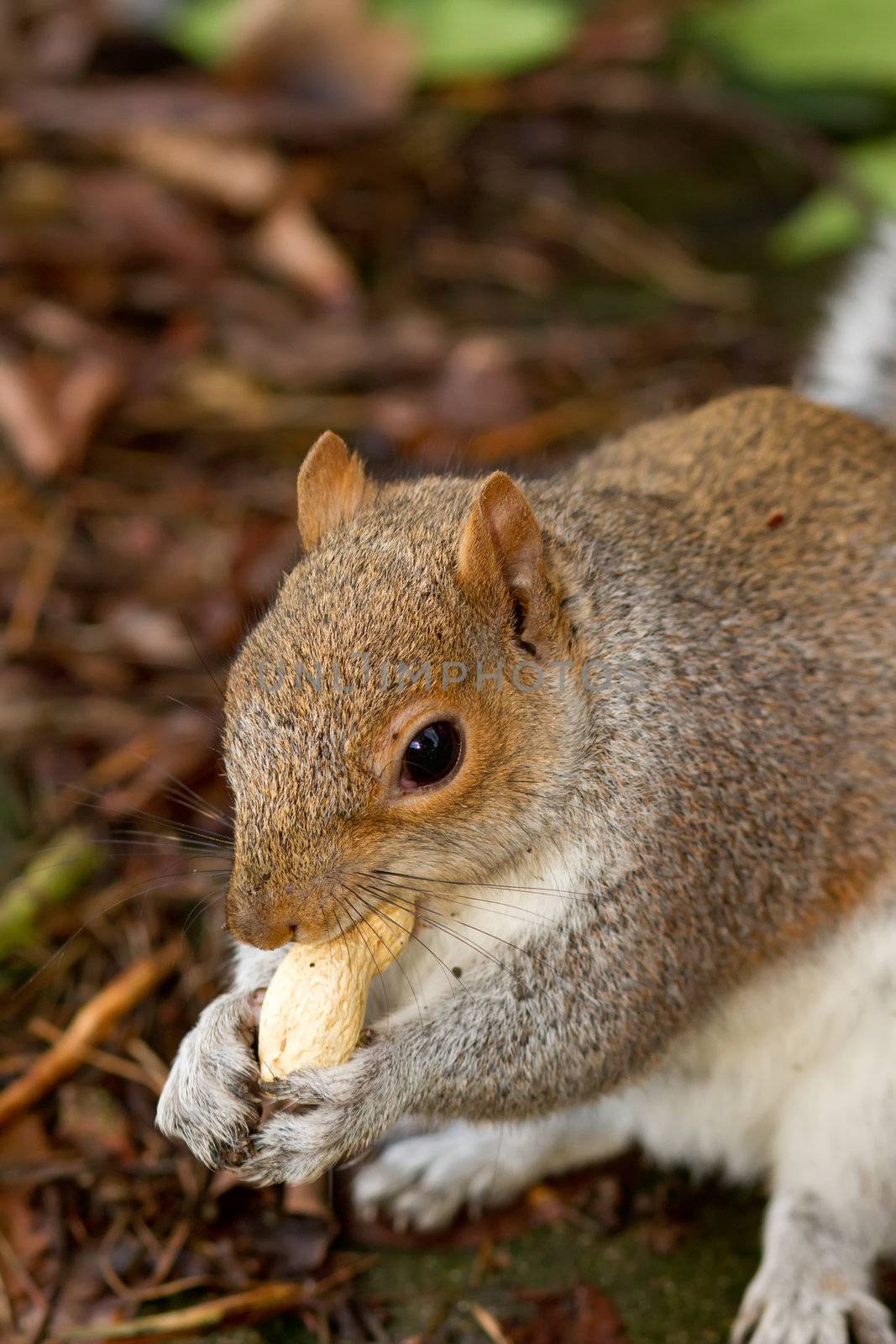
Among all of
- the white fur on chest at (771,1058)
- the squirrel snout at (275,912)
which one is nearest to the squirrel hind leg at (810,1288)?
the white fur on chest at (771,1058)

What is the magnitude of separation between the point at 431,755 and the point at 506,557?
281 mm

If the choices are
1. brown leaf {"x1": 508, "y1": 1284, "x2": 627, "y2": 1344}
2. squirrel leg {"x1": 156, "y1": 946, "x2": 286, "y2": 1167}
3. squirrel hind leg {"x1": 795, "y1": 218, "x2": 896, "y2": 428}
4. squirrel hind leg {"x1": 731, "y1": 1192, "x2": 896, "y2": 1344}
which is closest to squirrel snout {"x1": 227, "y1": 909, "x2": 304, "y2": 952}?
squirrel leg {"x1": 156, "y1": 946, "x2": 286, "y2": 1167}

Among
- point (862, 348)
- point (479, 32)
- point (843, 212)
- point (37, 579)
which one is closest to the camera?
point (862, 348)

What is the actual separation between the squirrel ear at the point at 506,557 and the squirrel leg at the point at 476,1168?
90cm

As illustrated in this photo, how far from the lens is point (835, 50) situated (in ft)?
13.4

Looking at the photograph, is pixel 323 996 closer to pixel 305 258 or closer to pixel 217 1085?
pixel 217 1085

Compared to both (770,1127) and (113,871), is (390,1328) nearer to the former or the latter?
(770,1127)

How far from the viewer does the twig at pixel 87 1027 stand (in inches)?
95.7

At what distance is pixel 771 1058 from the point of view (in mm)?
2203

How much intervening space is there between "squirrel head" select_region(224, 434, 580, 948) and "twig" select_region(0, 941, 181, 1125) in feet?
2.87

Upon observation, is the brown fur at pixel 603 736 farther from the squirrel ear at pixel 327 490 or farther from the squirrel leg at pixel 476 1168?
the squirrel leg at pixel 476 1168

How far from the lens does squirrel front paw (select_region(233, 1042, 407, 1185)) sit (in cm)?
185

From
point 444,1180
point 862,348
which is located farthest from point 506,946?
point 862,348

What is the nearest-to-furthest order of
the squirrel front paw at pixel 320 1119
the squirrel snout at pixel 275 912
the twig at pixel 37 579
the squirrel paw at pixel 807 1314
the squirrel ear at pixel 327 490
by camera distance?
1. the squirrel snout at pixel 275 912
2. the squirrel front paw at pixel 320 1119
3. the squirrel ear at pixel 327 490
4. the squirrel paw at pixel 807 1314
5. the twig at pixel 37 579
